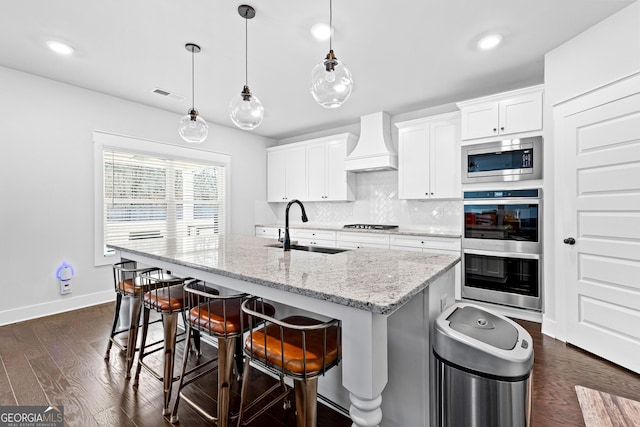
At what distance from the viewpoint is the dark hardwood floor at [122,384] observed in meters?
1.69

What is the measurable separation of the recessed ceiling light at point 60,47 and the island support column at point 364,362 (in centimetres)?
343

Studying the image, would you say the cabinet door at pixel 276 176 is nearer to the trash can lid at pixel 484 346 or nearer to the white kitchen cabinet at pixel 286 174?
the white kitchen cabinet at pixel 286 174

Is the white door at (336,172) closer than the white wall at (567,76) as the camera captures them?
No

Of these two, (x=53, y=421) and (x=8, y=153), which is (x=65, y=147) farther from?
(x=53, y=421)

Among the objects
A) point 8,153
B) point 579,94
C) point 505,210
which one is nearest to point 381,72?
point 579,94

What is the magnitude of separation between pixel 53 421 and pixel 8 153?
9.45 ft

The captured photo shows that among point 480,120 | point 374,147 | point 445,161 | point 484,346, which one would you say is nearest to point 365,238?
point 374,147

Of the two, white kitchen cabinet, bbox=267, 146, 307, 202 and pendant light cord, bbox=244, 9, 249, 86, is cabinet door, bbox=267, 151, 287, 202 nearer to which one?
white kitchen cabinet, bbox=267, 146, 307, 202

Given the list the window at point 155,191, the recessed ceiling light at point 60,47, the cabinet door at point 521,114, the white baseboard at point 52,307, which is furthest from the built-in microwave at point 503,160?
the white baseboard at point 52,307

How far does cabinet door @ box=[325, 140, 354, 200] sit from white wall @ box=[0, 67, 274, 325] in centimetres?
286

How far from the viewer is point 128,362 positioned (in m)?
2.09

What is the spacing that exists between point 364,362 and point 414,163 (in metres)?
3.38

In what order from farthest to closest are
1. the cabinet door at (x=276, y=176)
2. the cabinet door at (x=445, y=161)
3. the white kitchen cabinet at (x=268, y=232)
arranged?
the cabinet door at (x=276, y=176), the white kitchen cabinet at (x=268, y=232), the cabinet door at (x=445, y=161)

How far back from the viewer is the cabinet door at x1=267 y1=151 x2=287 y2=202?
5.56 m
